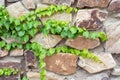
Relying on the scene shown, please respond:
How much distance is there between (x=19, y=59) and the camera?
5.96 feet

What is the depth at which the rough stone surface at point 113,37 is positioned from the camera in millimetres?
1716

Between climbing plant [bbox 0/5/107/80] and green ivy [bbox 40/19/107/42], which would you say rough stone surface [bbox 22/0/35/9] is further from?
green ivy [bbox 40/19/107/42]

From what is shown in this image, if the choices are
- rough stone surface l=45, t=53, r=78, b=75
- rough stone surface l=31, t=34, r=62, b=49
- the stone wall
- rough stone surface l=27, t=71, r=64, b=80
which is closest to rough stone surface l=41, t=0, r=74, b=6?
the stone wall

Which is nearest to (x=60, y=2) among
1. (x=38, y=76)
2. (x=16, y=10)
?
(x=16, y=10)

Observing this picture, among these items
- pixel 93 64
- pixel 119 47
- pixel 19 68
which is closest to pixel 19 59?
pixel 19 68

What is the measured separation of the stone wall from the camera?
169 cm

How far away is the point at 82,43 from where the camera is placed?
1.74 m

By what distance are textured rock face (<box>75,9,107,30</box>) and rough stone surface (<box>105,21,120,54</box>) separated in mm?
77

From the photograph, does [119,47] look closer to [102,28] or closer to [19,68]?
[102,28]

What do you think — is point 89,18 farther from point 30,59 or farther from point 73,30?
point 30,59

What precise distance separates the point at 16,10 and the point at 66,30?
37 centimetres

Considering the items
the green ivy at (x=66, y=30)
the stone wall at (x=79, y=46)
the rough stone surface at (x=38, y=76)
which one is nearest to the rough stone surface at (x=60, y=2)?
the stone wall at (x=79, y=46)

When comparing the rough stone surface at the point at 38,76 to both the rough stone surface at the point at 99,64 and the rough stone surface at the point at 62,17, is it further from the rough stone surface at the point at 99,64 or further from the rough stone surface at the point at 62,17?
the rough stone surface at the point at 62,17

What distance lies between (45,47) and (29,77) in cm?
26
